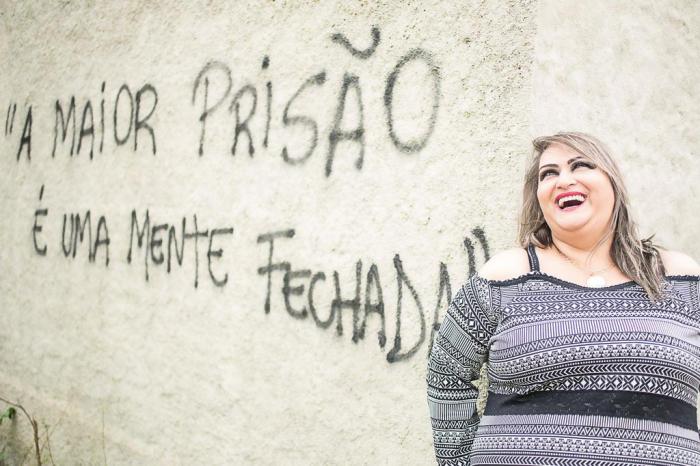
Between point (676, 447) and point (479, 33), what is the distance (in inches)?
59.8

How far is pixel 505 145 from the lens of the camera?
8.11ft

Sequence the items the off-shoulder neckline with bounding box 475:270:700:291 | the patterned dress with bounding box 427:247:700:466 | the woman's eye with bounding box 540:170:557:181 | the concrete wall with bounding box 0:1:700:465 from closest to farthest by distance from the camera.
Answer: the patterned dress with bounding box 427:247:700:466 → the off-shoulder neckline with bounding box 475:270:700:291 → the woman's eye with bounding box 540:170:557:181 → the concrete wall with bounding box 0:1:700:465

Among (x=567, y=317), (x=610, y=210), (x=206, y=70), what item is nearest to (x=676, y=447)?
(x=567, y=317)

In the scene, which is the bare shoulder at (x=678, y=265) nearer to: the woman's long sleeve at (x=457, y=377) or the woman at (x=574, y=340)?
the woman at (x=574, y=340)

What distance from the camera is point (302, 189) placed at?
3098 millimetres

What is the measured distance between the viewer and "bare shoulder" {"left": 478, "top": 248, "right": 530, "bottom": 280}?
1937 millimetres

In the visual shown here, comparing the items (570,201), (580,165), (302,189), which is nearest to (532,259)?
(570,201)

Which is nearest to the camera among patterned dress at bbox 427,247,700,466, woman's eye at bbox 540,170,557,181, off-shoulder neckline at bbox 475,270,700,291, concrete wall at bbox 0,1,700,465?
patterned dress at bbox 427,247,700,466

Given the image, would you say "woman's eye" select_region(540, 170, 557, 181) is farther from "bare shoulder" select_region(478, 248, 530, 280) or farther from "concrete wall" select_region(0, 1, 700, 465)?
"concrete wall" select_region(0, 1, 700, 465)

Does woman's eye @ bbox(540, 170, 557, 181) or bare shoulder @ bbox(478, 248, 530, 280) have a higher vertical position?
woman's eye @ bbox(540, 170, 557, 181)

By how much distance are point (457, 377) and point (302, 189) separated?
1343 millimetres

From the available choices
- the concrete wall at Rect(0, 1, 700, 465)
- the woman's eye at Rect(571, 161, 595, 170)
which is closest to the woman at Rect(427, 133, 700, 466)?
the woman's eye at Rect(571, 161, 595, 170)

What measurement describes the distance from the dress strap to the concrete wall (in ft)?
1.46

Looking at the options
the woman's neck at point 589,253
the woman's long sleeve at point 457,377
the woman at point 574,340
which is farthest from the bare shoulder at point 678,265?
the woman's long sleeve at point 457,377
